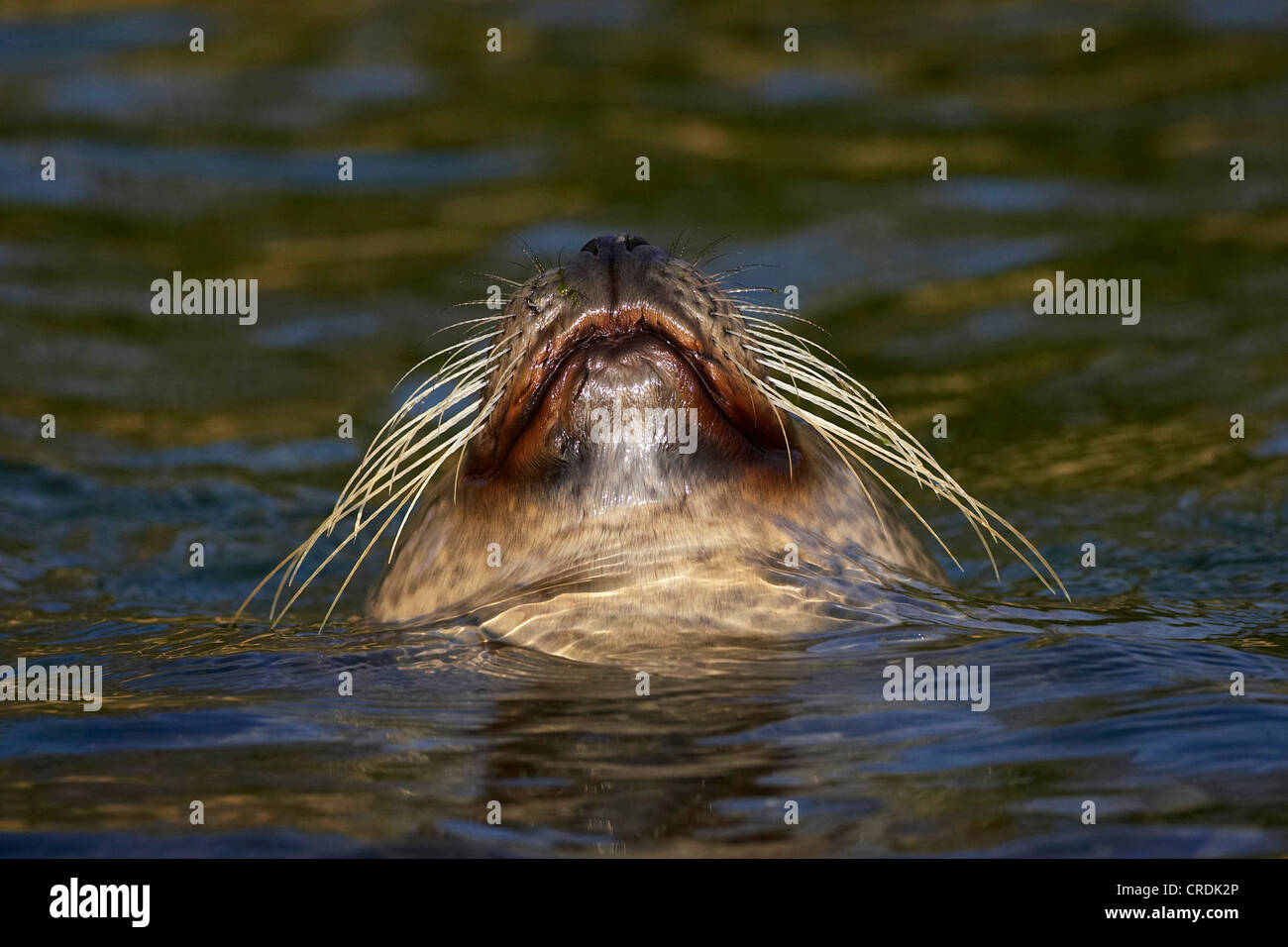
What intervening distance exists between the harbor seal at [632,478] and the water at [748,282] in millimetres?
193

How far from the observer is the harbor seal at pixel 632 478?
14.8 feet

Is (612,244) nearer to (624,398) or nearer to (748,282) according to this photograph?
(624,398)

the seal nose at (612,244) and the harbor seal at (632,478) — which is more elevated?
the seal nose at (612,244)

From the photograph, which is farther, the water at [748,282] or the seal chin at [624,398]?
the seal chin at [624,398]

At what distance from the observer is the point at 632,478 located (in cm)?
463

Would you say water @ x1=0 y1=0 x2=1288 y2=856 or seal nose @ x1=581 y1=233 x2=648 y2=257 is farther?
seal nose @ x1=581 y1=233 x2=648 y2=257

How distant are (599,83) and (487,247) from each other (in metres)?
2.20

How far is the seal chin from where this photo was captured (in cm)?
451

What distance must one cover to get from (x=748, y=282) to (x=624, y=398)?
5604mm

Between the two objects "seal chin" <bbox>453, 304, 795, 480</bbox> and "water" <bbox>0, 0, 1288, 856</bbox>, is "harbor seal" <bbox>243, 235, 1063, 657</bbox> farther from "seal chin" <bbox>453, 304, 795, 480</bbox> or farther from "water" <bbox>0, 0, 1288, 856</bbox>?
"water" <bbox>0, 0, 1288, 856</bbox>

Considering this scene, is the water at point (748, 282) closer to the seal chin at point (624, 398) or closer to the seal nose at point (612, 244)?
the seal chin at point (624, 398)

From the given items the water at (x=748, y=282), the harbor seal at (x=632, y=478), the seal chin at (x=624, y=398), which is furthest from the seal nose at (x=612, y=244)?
the water at (x=748, y=282)

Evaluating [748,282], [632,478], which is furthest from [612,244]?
[748,282]

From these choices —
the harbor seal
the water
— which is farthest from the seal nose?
the water
